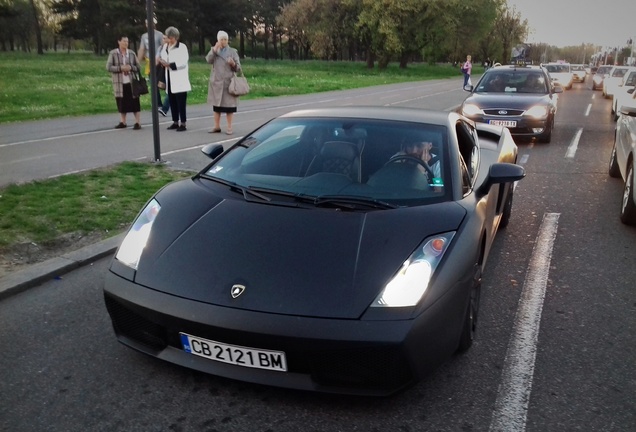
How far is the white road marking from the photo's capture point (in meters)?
11.4

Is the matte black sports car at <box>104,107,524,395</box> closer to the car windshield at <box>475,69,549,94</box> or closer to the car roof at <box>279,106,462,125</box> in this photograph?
the car roof at <box>279,106,462,125</box>

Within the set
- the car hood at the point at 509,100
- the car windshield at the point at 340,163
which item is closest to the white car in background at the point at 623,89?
the car hood at the point at 509,100

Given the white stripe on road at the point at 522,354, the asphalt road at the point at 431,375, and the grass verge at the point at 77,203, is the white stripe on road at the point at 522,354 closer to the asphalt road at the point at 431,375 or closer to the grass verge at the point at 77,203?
the asphalt road at the point at 431,375

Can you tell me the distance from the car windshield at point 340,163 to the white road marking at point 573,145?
26.8 feet

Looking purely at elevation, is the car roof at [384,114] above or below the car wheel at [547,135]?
above

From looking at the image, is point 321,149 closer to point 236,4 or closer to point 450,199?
point 450,199

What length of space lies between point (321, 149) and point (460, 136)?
1037mm

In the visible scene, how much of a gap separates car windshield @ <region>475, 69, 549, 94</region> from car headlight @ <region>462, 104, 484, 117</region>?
117cm

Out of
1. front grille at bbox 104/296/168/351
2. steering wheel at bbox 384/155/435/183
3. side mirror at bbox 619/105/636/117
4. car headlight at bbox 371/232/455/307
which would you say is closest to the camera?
car headlight at bbox 371/232/455/307

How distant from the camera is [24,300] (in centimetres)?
414

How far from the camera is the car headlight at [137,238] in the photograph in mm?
3199

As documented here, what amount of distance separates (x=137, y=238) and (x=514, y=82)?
11770 millimetres

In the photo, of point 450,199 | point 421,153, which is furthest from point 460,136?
point 450,199

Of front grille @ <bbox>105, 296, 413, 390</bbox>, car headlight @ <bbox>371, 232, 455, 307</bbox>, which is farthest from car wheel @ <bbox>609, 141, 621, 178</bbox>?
front grille @ <bbox>105, 296, 413, 390</bbox>
